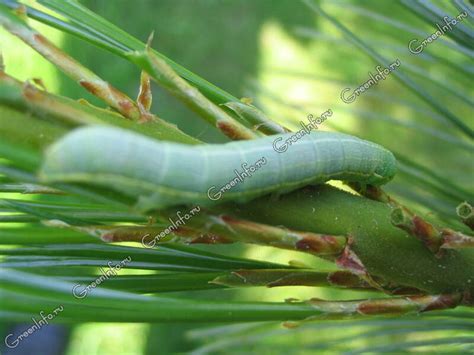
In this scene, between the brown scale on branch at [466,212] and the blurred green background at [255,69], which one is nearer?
the brown scale on branch at [466,212]

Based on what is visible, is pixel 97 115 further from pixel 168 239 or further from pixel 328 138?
pixel 328 138

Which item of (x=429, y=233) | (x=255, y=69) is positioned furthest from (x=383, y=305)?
(x=255, y=69)

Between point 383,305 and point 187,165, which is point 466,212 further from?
point 187,165

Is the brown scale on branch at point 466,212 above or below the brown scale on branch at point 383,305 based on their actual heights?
above

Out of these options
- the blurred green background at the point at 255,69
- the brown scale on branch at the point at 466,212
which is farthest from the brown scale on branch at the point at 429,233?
the blurred green background at the point at 255,69

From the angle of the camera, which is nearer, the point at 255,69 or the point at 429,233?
the point at 429,233

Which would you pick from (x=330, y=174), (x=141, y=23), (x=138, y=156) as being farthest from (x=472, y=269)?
(x=141, y=23)

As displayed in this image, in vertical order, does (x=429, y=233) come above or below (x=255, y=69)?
below

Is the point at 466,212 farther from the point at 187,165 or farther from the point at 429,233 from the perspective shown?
the point at 187,165

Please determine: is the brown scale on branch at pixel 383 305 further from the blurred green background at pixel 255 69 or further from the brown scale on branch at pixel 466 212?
the blurred green background at pixel 255 69
